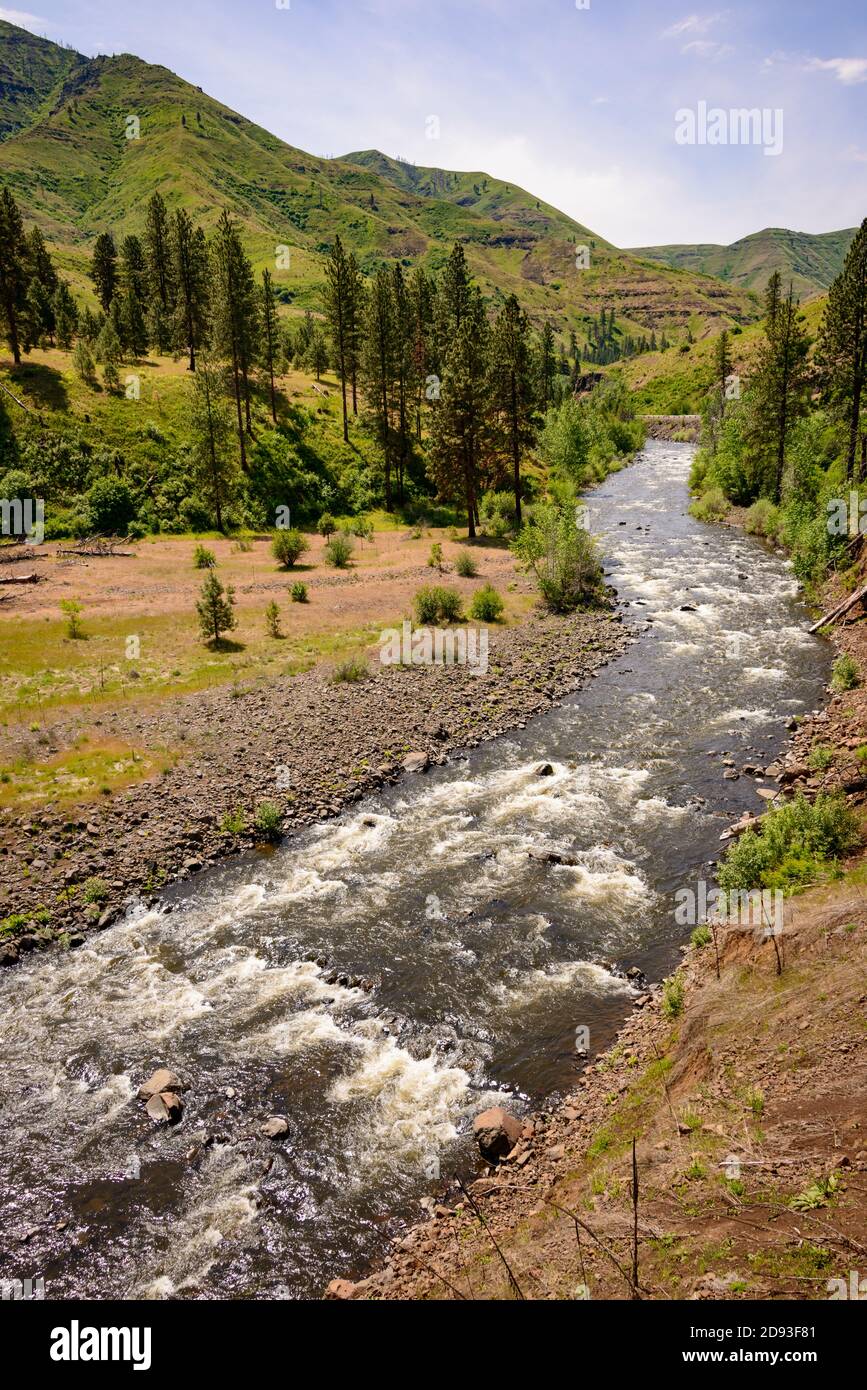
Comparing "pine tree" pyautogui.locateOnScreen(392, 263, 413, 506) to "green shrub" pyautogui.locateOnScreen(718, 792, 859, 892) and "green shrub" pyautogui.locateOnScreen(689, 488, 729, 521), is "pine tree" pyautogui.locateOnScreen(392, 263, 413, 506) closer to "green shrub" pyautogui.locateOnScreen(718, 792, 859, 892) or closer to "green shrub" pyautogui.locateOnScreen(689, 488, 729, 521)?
"green shrub" pyautogui.locateOnScreen(689, 488, 729, 521)

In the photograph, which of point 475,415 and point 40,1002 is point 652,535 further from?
point 40,1002

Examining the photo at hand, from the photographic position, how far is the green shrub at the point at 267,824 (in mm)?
21281

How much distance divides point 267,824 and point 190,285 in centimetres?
7658

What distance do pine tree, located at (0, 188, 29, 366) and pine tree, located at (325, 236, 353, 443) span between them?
28.2 meters

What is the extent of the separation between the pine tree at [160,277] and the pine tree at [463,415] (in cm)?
4804

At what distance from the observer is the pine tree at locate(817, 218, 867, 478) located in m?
45.5

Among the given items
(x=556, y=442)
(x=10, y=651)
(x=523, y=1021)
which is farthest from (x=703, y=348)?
(x=523, y=1021)

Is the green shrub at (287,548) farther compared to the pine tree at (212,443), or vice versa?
the pine tree at (212,443)

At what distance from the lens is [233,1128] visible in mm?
12328

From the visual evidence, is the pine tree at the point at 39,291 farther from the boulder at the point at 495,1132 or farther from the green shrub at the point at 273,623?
the boulder at the point at 495,1132

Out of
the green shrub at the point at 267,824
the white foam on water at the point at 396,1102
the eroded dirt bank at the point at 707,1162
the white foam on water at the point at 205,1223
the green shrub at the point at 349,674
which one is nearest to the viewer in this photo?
the eroded dirt bank at the point at 707,1162

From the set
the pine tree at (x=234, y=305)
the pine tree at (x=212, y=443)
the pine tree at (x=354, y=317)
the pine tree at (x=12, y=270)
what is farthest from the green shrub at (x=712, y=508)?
the pine tree at (x=12, y=270)

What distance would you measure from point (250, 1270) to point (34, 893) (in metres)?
11.6

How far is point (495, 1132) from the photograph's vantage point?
38.0 feet
